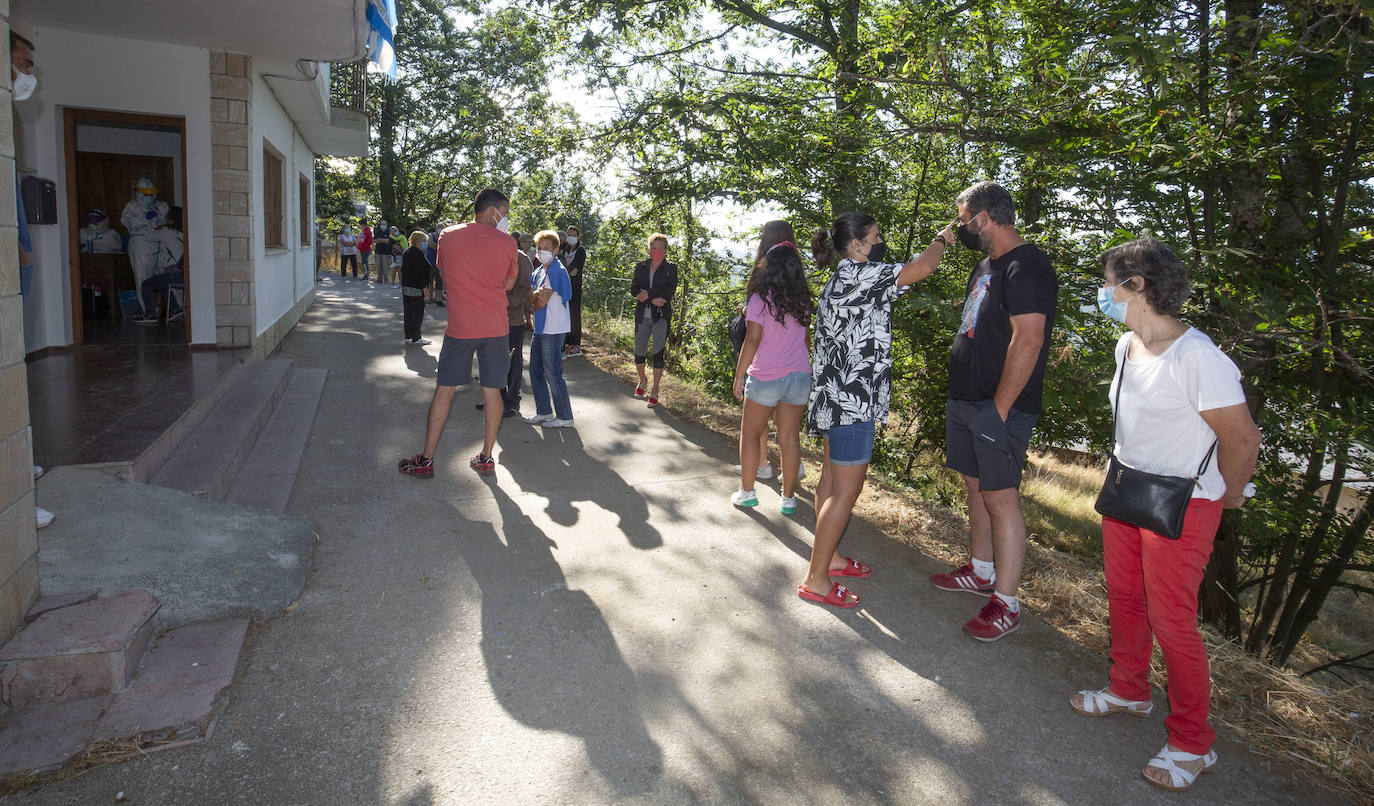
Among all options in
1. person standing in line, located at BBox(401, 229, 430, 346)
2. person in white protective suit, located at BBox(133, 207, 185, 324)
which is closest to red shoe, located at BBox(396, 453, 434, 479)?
person standing in line, located at BBox(401, 229, 430, 346)

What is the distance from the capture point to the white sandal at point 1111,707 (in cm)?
319

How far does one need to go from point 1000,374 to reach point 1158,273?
0.98 meters

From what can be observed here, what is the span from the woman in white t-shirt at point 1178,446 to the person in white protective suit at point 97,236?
11.8m

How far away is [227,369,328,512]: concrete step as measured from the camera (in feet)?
16.5

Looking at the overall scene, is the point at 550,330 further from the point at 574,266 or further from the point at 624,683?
the point at 624,683

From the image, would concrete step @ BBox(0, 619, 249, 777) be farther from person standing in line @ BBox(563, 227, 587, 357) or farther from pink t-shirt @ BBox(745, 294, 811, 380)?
person standing in line @ BBox(563, 227, 587, 357)

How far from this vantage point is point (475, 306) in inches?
223

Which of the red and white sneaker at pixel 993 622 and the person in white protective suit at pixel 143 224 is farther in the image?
the person in white protective suit at pixel 143 224

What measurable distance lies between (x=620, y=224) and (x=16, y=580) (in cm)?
873

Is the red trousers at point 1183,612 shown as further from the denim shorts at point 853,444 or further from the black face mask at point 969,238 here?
the black face mask at point 969,238

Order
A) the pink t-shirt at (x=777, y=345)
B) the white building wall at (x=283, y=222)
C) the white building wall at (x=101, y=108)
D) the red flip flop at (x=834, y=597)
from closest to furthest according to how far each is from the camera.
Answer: the red flip flop at (x=834, y=597) → the pink t-shirt at (x=777, y=345) → the white building wall at (x=101, y=108) → the white building wall at (x=283, y=222)

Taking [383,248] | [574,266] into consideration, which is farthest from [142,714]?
[383,248]

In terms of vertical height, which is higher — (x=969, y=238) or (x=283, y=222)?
(x=969, y=238)

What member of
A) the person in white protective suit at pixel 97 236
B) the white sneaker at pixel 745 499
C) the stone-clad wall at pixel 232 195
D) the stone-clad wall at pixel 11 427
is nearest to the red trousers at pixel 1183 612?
the white sneaker at pixel 745 499
